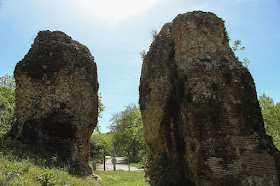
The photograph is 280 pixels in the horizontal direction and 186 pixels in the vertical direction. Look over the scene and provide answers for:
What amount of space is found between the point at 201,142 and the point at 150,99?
16.9 feet

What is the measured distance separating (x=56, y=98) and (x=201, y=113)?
7.41 metres

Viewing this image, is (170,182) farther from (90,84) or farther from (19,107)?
(19,107)

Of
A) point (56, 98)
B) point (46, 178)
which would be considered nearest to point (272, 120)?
point (56, 98)

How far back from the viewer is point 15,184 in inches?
215

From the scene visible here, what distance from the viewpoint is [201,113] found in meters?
8.84

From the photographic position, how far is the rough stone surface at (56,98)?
33.0 ft

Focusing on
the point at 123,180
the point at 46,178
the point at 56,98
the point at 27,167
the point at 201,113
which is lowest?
the point at 123,180

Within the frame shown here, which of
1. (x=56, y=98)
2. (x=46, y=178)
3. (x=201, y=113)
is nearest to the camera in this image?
(x=46, y=178)

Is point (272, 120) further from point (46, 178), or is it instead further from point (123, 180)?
point (46, 178)

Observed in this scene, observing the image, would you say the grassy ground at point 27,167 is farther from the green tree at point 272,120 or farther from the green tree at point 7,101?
the green tree at point 272,120

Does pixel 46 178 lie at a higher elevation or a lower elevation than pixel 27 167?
lower

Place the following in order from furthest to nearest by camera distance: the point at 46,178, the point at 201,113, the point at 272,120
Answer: the point at 272,120
the point at 201,113
the point at 46,178

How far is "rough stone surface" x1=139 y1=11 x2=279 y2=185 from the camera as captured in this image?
25.7ft

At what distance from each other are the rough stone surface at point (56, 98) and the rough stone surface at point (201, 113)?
4.06 m
